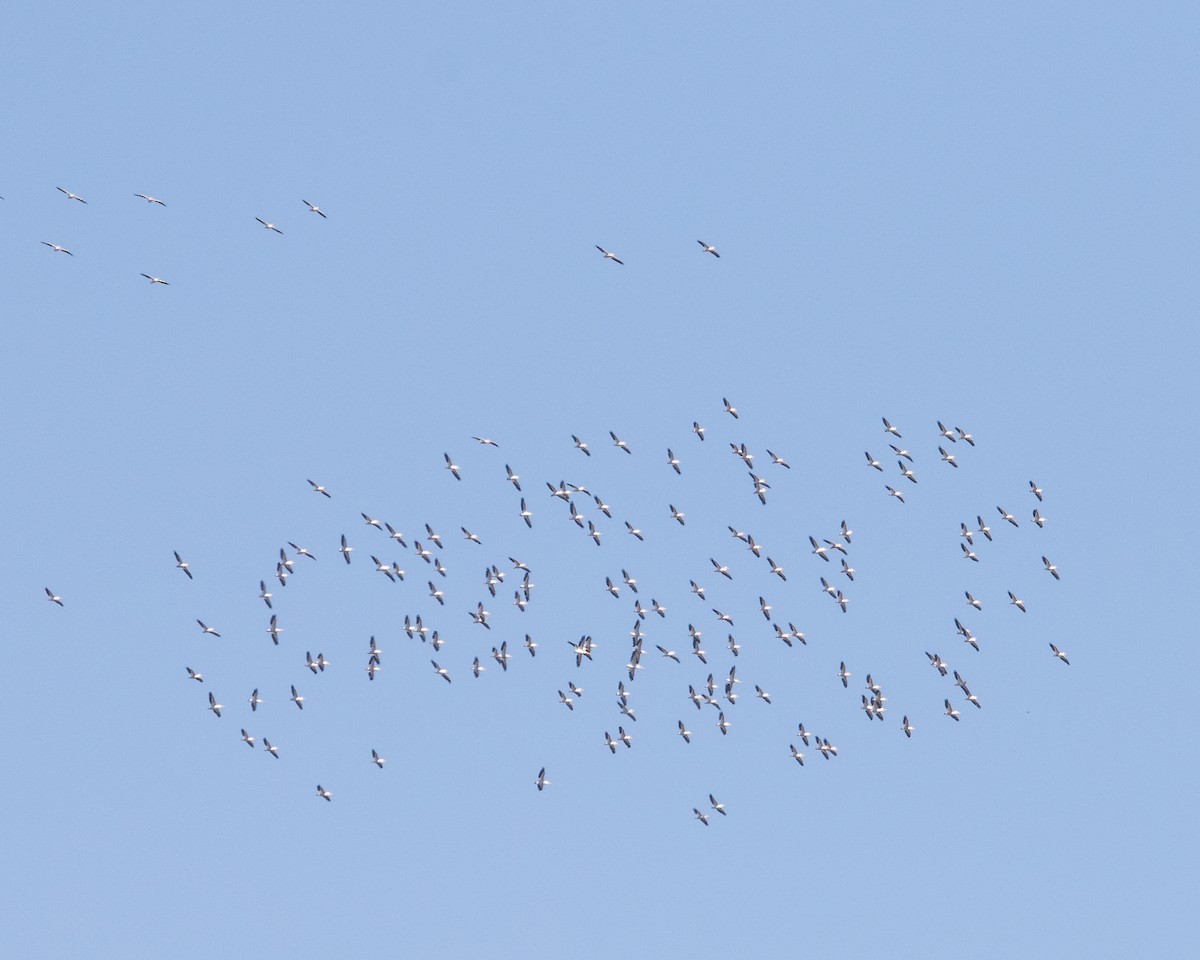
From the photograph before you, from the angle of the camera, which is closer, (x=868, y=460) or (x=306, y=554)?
(x=306, y=554)

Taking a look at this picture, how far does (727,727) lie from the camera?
149 metres

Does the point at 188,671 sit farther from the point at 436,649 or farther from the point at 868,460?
the point at 868,460

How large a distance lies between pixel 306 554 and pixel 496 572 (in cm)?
1225

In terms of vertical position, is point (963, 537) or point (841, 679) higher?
point (963, 537)

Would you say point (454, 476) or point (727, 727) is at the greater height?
point (454, 476)

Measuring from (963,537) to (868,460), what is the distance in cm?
799

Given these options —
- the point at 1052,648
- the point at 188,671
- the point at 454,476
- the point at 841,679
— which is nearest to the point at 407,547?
the point at 454,476

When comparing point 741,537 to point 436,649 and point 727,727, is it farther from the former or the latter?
point 436,649

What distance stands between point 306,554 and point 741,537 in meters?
28.7

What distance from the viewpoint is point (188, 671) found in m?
142

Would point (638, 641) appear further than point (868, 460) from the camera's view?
No

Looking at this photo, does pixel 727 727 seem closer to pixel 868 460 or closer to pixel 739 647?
pixel 739 647

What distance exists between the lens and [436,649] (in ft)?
462

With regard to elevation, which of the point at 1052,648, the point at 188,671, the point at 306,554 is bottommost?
the point at 188,671
